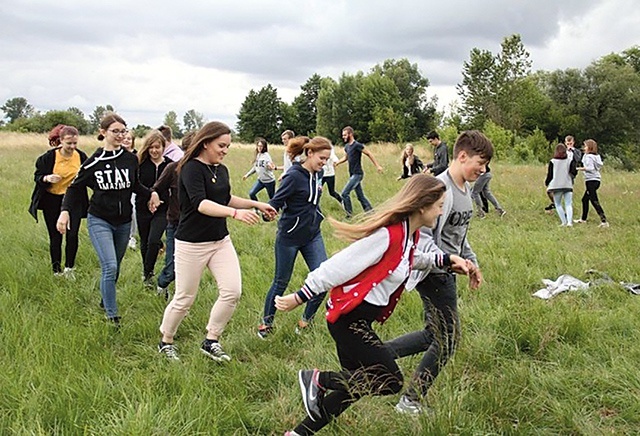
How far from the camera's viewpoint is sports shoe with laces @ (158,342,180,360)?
172 inches

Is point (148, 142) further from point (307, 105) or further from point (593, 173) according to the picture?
point (307, 105)

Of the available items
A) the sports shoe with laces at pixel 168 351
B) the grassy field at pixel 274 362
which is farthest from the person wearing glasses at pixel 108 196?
the sports shoe with laces at pixel 168 351

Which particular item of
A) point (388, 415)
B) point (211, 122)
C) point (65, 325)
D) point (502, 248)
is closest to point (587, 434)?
point (388, 415)

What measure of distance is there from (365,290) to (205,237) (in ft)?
5.92

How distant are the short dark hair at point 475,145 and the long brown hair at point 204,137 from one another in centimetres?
179

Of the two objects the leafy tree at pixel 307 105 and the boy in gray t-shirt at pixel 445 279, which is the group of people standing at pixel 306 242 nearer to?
the boy in gray t-shirt at pixel 445 279

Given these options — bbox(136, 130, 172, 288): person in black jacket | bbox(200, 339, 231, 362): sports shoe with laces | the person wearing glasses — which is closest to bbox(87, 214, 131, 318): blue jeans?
the person wearing glasses

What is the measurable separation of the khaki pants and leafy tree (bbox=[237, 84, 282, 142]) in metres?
73.5

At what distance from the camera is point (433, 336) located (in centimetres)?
369

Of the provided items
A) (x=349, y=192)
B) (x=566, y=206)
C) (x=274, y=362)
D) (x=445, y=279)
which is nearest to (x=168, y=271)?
(x=274, y=362)

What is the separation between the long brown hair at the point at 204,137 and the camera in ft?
13.9

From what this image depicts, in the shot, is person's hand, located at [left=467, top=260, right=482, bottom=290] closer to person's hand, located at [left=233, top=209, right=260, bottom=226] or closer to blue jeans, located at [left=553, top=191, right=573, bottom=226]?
person's hand, located at [left=233, top=209, right=260, bottom=226]

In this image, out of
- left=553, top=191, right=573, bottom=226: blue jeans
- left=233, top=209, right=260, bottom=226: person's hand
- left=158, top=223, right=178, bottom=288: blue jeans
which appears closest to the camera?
left=233, top=209, right=260, bottom=226: person's hand

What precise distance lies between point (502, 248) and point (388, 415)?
562 centimetres
